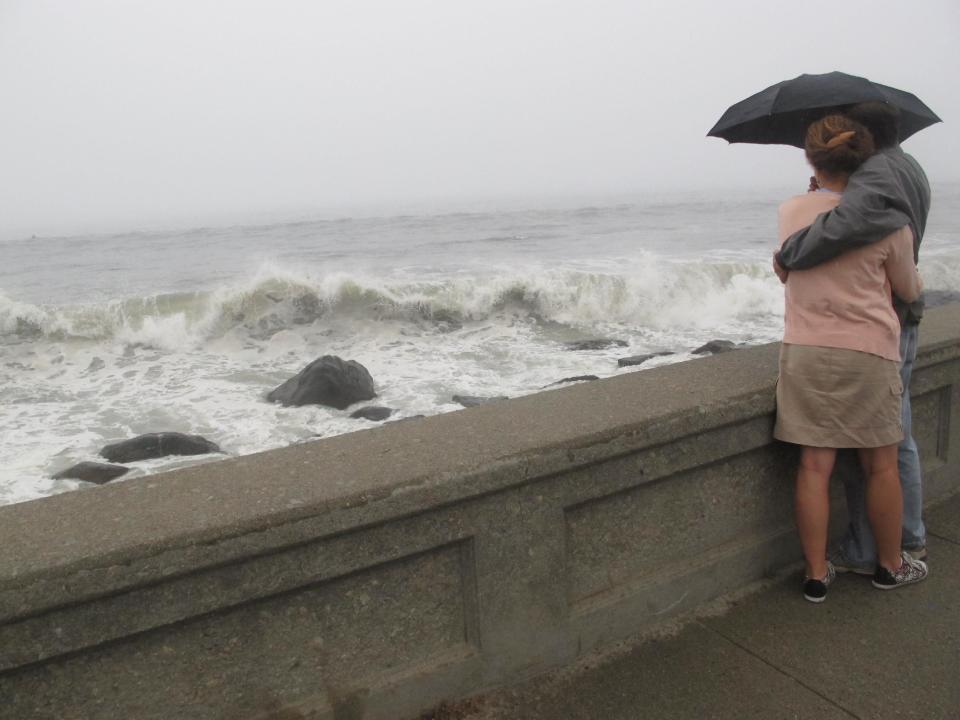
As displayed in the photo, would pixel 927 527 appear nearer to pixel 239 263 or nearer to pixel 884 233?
pixel 884 233

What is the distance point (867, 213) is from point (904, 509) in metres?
1.24

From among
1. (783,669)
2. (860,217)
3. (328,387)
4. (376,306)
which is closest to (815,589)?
(783,669)

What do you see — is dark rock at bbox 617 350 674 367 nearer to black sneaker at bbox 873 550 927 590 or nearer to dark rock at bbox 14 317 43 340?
black sneaker at bbox 873 550 927 590

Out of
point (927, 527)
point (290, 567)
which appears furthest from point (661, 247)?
point (290, 567)

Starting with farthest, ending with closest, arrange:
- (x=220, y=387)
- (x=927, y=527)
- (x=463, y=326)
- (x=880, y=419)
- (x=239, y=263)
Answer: (x=239, y=263)
(x=463, y=326)
(x=220, y=387)
(x=927, y=527)
(x=880, y=419)

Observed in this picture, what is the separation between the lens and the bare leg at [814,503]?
259cm

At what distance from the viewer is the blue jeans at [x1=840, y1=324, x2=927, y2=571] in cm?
278

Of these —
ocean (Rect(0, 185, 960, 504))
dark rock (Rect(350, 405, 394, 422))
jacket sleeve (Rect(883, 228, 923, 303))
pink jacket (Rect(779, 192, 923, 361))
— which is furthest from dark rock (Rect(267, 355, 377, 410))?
jacket sleeve (Rect(883, 228, 923, 303))

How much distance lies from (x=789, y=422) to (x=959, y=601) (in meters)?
0.88

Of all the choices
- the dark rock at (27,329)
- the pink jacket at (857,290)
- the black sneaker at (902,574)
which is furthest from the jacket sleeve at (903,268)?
the dark rock at (27,329)

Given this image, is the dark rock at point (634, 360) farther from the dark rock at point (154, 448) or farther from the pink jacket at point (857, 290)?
the pink jacket at point (857, 290)

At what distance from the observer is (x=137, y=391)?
11430 mm

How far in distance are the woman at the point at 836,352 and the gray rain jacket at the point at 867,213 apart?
0.06 metres

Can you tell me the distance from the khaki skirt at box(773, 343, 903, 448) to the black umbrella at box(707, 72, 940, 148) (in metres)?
0.89
